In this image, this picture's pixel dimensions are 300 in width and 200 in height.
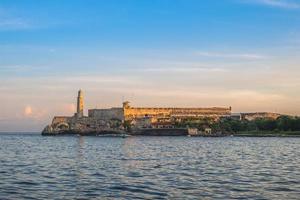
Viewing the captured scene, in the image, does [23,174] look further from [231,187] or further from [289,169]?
[289,169]

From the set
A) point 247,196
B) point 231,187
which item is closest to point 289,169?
point 231,187

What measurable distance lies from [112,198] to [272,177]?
13.9 meters

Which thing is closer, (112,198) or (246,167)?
(112,198)

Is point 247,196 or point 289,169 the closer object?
point 247,196

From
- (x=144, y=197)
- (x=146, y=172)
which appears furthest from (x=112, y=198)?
(x=146, y=172)

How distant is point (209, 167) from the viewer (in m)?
45.1

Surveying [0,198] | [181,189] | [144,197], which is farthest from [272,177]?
[0,198]

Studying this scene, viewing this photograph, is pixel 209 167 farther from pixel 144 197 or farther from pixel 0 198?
pixel 0 198

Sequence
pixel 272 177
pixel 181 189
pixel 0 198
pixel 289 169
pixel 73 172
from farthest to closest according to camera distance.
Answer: pixel 289 169
pixel 73 172
pixel 272 177
pixel 181 189
pixel 0 198

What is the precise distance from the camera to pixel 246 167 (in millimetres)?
45000

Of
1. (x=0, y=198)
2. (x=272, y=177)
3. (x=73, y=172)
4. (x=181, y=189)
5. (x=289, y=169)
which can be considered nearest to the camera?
(x=0, y=198)

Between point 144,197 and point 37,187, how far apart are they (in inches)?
275

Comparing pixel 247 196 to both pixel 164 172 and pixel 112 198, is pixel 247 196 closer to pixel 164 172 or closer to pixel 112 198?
pixel 112 198

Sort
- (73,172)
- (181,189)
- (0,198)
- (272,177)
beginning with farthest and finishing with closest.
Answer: (73,172) → (272,177) → (181,189) → (0,198)
